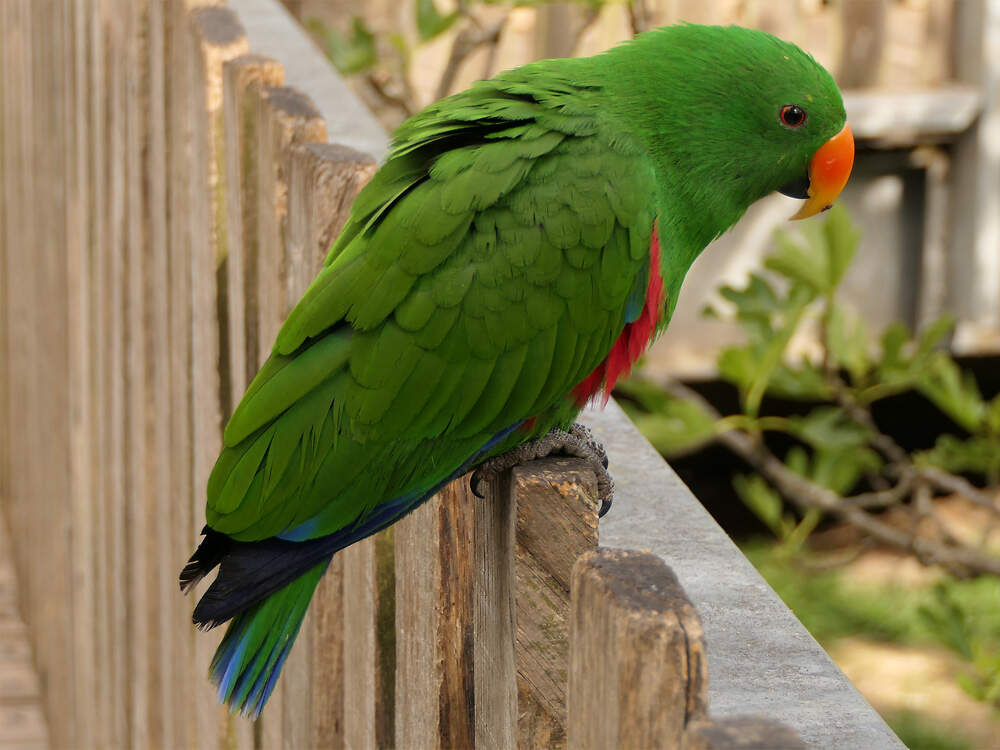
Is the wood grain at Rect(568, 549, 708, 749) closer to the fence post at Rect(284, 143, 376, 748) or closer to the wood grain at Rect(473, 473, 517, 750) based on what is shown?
the wood grain at Rect(473, 473, 517, 750)

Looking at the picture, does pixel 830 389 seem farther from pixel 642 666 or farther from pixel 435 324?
pixel 642 666

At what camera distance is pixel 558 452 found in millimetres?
1490

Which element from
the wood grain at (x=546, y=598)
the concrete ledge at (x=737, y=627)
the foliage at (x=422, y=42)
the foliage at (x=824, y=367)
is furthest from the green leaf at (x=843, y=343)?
the wood grain at (x=546, y=598)

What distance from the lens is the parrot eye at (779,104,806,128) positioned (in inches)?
71.6

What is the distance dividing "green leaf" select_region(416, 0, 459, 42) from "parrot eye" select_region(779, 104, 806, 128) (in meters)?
1.82

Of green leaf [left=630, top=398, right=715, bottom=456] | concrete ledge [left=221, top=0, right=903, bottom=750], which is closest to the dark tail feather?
concrete ledge [left=221, top=0, right=903, bottom=750]

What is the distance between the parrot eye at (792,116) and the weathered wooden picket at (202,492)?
0.60m

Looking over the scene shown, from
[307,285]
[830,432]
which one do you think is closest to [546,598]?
[307,285]

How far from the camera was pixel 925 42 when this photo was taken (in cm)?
451

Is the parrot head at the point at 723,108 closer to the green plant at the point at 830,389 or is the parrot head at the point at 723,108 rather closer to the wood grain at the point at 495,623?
the wood grain at the point at 495,623

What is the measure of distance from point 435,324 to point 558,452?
8.1 inches

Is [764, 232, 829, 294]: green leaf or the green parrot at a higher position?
[764, 232, 829, 294]: green leaf

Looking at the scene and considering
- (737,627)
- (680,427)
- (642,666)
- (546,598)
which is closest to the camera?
(642,666)

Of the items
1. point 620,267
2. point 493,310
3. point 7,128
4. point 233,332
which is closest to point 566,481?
point 493,310
